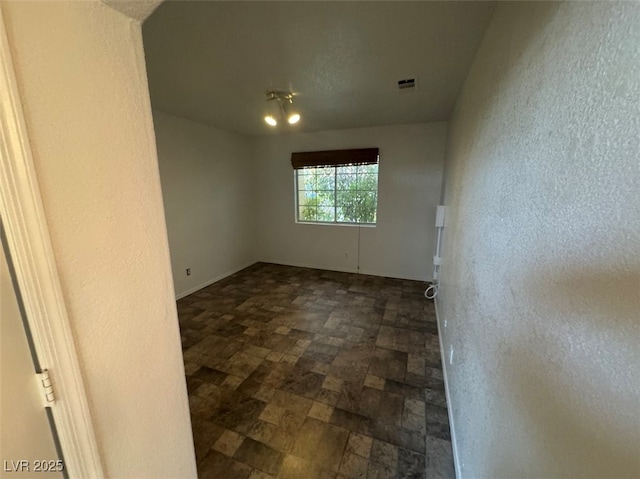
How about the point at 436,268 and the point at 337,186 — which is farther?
the point at 337,186

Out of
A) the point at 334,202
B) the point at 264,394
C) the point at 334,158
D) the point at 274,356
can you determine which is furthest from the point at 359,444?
the point at 334,158

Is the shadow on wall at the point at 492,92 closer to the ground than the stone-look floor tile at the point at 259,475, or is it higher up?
higher up

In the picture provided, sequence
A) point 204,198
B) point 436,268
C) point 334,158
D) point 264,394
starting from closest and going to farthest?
point 264,394
point 436,268
point 204,198
point 334,158

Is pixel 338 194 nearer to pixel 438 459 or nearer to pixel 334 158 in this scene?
pixel 334 158

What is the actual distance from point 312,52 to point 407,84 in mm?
1016

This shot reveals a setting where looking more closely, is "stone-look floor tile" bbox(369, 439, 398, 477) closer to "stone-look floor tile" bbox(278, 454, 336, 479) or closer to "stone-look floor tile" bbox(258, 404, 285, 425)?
"stone-look floor tile" bbox(278, 454, 336, 479)

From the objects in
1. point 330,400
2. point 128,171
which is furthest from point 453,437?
point 128,171

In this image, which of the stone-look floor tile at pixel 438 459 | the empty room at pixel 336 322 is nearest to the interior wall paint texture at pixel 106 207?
the empty room at pixel 336 322

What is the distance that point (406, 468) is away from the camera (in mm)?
1441

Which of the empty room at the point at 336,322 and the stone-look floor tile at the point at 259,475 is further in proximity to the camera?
the stone-look floor tile at the point at 259,475

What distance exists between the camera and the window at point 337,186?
167 inches

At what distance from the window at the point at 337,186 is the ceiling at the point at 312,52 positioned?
1251 mm

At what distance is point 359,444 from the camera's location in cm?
157

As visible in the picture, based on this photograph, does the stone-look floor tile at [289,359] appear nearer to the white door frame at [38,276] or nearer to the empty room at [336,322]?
the empty room at [336,322]
